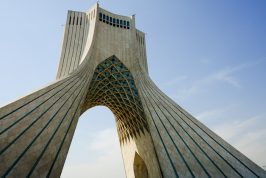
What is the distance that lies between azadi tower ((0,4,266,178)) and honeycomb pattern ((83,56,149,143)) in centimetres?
7

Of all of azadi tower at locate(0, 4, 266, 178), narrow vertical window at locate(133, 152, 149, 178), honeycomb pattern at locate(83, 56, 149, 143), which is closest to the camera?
azadi tower at locate(0, 4, 266, 178)

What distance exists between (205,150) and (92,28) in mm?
11353

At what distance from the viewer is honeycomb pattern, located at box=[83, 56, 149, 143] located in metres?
15.5

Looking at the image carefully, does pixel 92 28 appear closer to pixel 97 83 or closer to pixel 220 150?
pixel 97 83

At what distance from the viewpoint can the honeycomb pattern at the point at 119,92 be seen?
15484 millimetres

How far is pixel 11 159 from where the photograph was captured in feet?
23.7

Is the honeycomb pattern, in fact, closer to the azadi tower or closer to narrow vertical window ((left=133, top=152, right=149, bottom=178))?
the azadi tower

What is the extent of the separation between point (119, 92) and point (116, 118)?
4.34m

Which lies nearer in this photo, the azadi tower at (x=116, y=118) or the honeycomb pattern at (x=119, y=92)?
the azadi tower at (x=116, y=118)

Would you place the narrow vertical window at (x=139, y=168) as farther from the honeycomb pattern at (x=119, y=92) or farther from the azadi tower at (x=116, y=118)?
the honeycomb pattern at (x=119, y=92)

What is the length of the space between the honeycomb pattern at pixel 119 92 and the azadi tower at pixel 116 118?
0.23 feet

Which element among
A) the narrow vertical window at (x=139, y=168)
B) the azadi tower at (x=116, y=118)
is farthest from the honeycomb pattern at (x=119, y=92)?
the narrow vertical window at (x=139, y=168)

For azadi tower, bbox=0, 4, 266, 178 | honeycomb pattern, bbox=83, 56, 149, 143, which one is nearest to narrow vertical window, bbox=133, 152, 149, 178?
azadi tower, bbox=0, 4, 266, 178

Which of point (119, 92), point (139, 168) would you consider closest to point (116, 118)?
point (119, 92)
